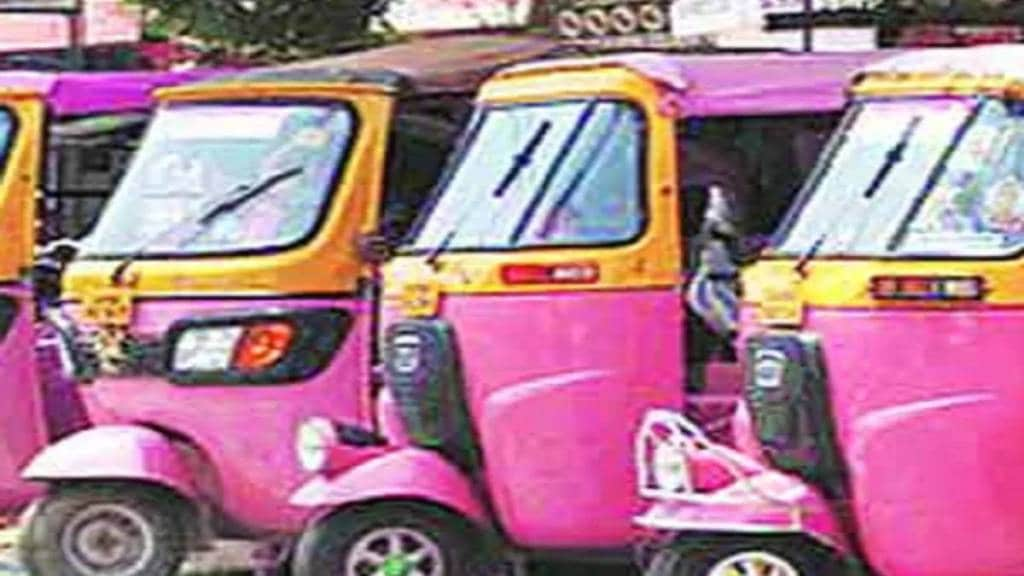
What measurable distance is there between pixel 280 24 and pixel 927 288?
26.8 ft

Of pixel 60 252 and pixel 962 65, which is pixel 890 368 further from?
pixel 60 252

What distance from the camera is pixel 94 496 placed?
1007cm

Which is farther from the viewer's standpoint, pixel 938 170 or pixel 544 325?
pixel 544 325

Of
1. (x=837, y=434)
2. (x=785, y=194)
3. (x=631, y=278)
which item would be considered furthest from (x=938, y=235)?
(x=785, y=194)

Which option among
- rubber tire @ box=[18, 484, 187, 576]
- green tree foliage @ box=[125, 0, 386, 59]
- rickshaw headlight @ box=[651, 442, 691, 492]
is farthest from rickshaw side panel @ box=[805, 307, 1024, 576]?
green tree foliage @ box=[125, 0, 386, 59]

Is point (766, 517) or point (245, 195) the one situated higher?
point (245, 195)

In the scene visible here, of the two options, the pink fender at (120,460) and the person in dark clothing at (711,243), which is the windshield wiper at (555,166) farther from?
the pink fender at (120,460)

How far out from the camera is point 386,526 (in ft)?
31.0

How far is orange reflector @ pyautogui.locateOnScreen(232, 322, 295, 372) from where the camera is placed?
10.0 m

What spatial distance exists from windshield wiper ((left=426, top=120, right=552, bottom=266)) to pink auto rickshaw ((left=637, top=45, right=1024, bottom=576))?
124 centimetres

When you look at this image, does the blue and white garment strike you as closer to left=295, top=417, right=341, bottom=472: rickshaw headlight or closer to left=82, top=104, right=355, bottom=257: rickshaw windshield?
left=295, top=417, right=341, bottom=472: rickshaw headlight

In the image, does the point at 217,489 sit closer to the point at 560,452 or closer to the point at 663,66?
the point at 560,452

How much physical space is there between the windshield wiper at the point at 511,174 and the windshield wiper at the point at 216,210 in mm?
943

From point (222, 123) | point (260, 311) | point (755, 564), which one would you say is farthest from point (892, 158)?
point (222, 123)
